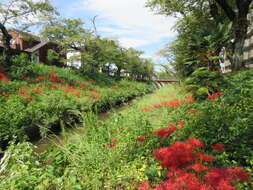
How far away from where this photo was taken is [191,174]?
1535mm

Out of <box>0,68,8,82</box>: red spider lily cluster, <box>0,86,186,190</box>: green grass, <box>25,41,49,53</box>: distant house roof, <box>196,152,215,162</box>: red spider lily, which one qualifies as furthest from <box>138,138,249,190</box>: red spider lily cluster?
<box>25,41,49,53</box>: distant house roof

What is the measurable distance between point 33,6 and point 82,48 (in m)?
6.32

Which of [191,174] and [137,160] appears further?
[137,160]

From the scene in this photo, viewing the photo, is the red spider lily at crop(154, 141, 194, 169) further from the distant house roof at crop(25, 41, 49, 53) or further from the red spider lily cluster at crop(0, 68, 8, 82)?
the distant house roof at crop(25, 41, 49, 53)

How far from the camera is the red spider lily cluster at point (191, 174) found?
4.57ft

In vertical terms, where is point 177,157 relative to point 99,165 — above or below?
above

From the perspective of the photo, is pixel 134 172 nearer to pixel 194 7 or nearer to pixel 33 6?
pixel 194 7

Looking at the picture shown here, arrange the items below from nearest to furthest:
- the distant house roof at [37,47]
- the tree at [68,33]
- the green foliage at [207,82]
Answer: the green foliage at [207,82], the tree at [68,33], the distant house roof at [37,47]

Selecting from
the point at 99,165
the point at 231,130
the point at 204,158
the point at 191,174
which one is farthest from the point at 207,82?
the point at 99,165

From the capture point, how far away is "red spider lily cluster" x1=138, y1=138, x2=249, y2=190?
4.57ft

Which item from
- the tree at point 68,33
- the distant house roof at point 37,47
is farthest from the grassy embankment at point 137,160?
the distant house roof at point 37,47

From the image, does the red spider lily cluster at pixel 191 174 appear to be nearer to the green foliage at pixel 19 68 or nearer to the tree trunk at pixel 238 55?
the tree trunk at pixel 238 55

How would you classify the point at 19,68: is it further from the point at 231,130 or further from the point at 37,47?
the point at 37,47

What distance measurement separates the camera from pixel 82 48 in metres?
17.6
